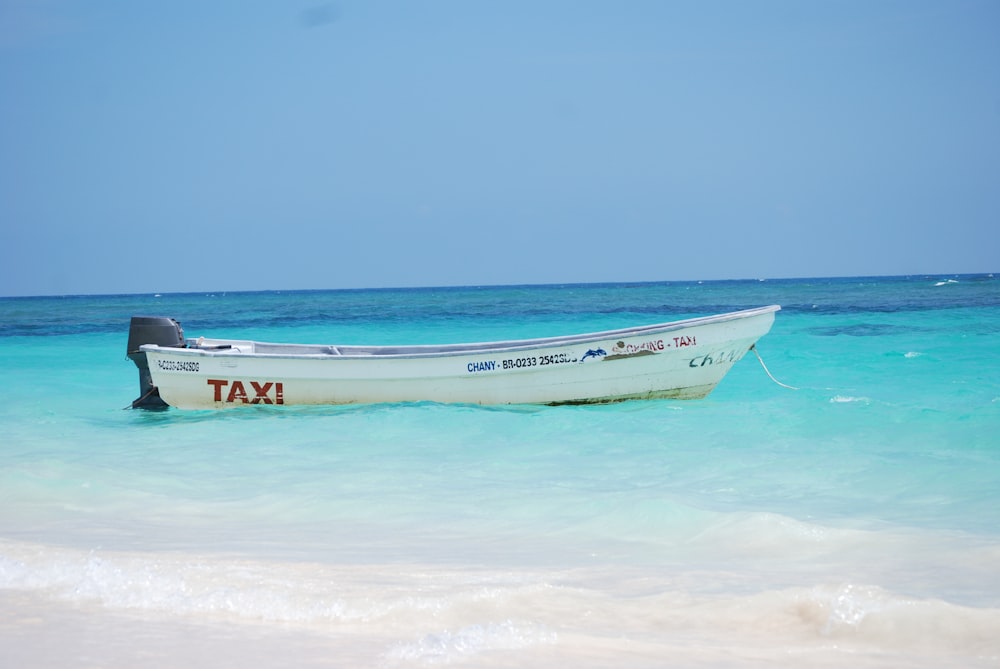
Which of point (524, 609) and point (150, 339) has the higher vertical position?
point (150, 339)

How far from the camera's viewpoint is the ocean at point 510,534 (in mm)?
3514

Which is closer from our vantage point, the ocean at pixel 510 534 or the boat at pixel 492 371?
the ocean at pixel 510 534

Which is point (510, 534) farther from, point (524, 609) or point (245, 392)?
point (245, 392)

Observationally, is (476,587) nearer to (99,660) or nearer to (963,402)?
(99,660)

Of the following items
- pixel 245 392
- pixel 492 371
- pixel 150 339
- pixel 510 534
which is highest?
pixel 150 339

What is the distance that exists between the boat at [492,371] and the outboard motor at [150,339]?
130 millimetres

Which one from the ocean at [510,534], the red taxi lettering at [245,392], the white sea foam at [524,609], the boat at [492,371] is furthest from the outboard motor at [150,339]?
the white sea foam at [524,609]

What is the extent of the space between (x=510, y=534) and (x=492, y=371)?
17.5 ft

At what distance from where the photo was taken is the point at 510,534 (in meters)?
5.64

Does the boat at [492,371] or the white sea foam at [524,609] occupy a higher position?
the boat at [492,371]

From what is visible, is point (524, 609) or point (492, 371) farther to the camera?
point (492, 371)

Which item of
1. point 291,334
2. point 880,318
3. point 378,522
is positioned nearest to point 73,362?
point 291,334

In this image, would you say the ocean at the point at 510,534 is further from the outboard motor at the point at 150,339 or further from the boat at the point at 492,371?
the outboard motor at the point at 150,339

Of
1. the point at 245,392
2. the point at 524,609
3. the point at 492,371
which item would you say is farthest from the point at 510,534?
the point at 245,392
